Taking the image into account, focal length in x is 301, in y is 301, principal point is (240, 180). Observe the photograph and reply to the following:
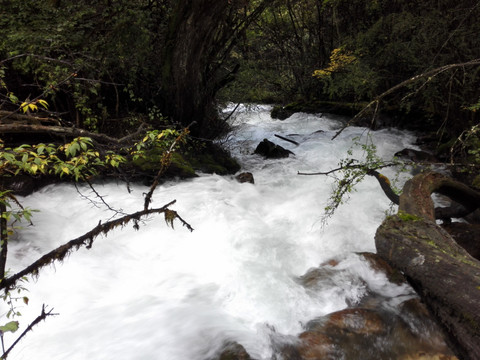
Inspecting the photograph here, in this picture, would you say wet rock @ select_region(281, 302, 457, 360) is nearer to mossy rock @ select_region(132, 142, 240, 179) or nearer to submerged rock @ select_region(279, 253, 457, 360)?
submerged rock @ select_region(279, 253, 457, 360)

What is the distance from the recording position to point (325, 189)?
7.03 meters

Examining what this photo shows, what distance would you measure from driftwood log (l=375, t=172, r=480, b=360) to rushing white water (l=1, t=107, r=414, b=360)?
1.31 m

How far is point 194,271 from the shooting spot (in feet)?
13.8

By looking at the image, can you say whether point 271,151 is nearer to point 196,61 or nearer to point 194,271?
point 196,61

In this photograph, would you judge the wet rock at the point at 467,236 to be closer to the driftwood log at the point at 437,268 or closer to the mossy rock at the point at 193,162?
the driftwood log at the point at 437,268

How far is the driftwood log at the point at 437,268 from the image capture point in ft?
5.89

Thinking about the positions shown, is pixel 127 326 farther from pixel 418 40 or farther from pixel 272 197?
pixel 418 40

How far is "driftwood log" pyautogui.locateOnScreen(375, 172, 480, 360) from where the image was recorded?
1.79m

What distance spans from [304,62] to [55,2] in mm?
11985

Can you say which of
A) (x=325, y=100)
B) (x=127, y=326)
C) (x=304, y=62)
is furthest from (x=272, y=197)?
(x=304, y=62)

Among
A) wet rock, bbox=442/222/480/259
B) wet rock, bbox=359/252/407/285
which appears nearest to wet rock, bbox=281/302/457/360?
wet rock, bbox=359/252/407/285

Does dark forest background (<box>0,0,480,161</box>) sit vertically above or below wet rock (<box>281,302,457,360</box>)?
above

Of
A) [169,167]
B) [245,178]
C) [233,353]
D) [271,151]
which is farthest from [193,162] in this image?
[233,353]

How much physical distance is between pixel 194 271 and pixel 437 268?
9.79 feet
